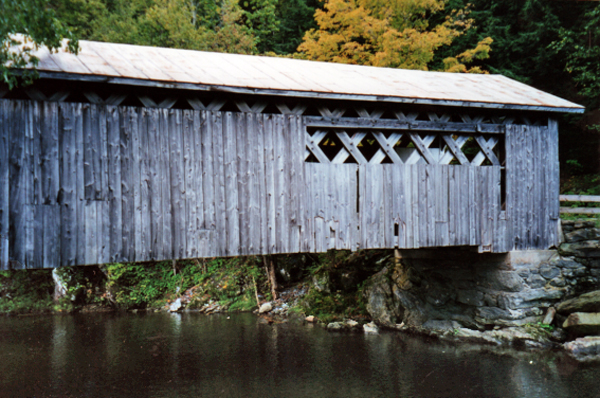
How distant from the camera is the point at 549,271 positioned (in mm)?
9000

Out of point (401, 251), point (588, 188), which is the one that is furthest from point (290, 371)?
point (588, 188)

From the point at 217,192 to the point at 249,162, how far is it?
0.70 meters

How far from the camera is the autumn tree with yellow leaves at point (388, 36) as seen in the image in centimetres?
1342

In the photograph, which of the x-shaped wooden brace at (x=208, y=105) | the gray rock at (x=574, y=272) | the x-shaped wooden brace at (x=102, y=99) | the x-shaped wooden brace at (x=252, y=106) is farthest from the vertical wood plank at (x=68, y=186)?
the gray rock at (x=574, y=272)

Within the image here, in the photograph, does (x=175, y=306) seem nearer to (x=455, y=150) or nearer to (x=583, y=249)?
(x=455, y=150)

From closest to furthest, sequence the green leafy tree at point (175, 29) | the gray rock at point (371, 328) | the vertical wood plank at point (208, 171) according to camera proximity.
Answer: the vertical wood plank at point (208, 171) < the gray rock at point (371, 328) < the green leafy tree at point (175, 29)

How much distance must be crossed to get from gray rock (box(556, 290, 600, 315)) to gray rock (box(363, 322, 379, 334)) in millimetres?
3958

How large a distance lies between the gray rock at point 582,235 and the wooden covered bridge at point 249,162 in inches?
17.1

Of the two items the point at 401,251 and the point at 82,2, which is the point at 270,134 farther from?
the point at 82,2

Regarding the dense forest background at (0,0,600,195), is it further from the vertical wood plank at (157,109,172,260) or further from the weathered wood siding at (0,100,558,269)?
the vertical wood plank at (157,109,172,260)

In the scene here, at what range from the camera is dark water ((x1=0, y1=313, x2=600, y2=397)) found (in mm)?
7180

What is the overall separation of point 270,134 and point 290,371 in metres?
4.33

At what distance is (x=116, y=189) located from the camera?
6.34 metres

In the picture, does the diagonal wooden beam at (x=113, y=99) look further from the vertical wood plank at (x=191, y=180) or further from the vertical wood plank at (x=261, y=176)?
the vertical wood plank at (x=261, y=176)
